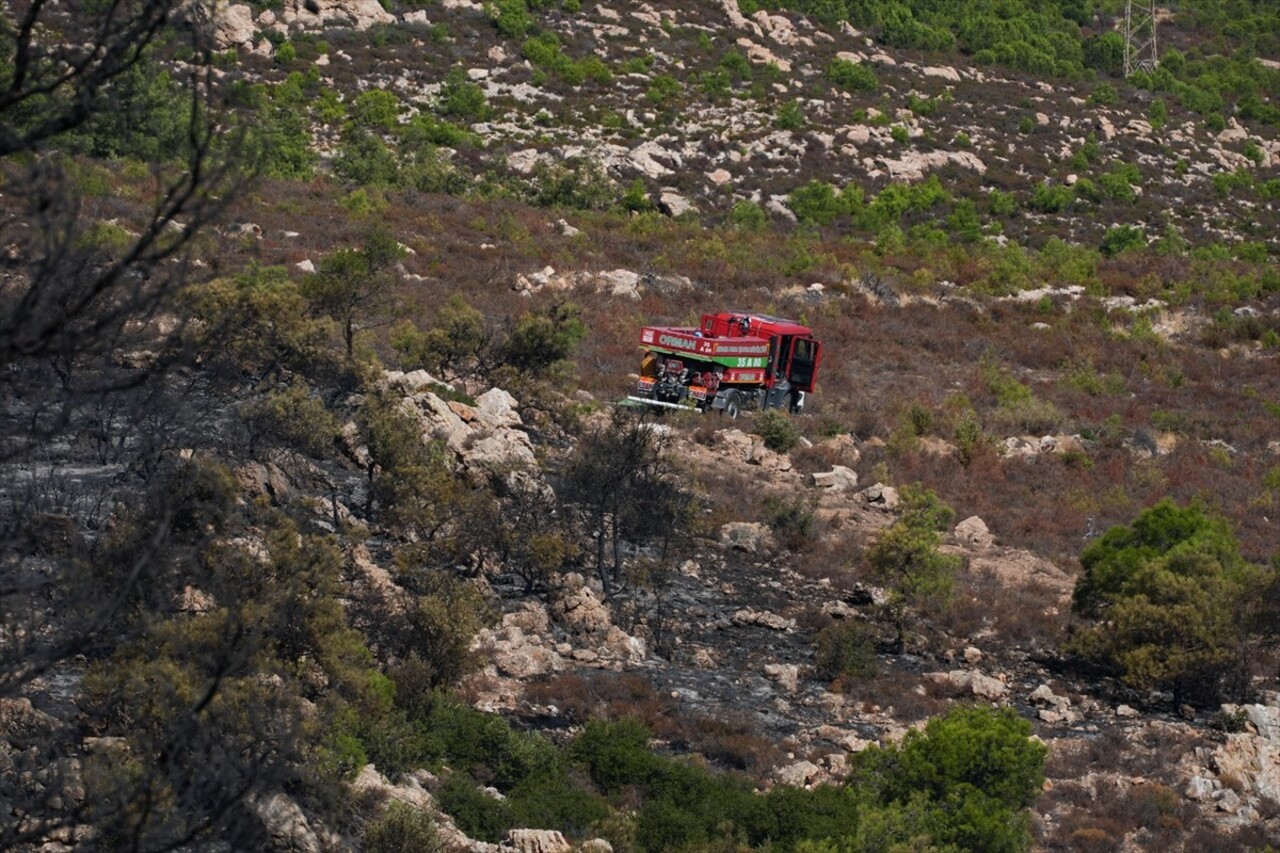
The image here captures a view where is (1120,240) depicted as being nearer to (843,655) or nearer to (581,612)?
(843,655)

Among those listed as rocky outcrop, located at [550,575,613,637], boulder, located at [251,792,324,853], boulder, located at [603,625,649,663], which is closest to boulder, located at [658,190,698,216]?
rocky outcrop, located at [550,575,613,637]

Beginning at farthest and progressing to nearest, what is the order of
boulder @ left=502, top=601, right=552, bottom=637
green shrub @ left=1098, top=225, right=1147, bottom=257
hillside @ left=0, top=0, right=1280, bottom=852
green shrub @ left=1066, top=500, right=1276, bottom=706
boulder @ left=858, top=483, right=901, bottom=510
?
green shrub @ left=1098, top=225, right=1147, bottom=257, boulder @ left=858, top=483, right=901, bottom=510, green shrub @ left=1066, top=500, right=1276, bottom=706, boulder @ left=502, top=601, right=552, bottom=637, hillside @ left=0, top=0, right=1280, bottom=852

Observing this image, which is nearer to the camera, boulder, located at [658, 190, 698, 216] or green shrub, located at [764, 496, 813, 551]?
green shrub, located at [764, 496, 813, 551]

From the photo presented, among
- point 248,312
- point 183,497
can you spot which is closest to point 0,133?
point 183,497

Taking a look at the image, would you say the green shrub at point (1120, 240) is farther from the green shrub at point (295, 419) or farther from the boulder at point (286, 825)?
the boulder at point (286, 825)

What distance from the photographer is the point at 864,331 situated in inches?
1304

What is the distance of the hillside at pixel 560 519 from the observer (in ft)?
21.5

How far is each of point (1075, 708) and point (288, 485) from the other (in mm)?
8623

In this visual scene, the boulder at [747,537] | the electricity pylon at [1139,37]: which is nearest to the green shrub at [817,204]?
the electricity pylon at [1139,37]

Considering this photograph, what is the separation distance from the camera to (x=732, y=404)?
25.9m

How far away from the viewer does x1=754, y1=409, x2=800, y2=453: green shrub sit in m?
24.2

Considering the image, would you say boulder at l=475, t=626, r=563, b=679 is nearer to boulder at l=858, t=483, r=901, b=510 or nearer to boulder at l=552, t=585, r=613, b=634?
boulder at l=552, t=585, r=613, b=634

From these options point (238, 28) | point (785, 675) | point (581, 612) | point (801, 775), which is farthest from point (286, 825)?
point (238, 28)

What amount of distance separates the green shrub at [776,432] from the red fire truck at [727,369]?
1257 millimetres
